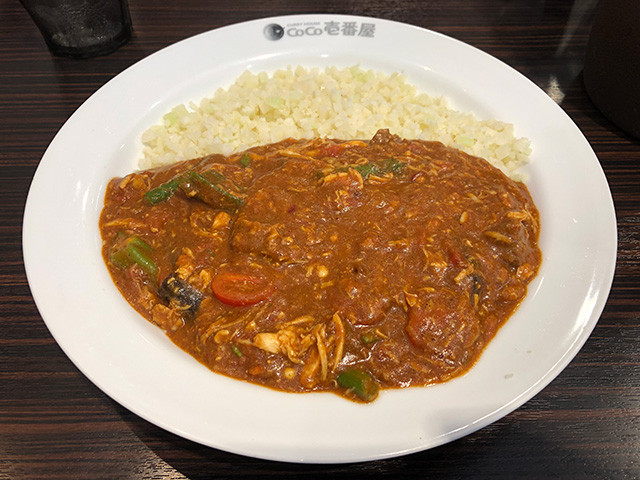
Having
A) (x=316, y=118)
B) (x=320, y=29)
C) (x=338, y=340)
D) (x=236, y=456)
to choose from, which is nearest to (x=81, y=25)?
(x=320, y=29)

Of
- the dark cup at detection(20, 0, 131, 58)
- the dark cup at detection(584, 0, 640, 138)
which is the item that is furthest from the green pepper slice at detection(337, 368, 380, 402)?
the dark cup at detection(20, 0, 131, 58)

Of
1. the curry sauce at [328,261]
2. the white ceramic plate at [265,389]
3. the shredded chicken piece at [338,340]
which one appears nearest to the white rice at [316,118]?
the white ceramic plate at [265,389]

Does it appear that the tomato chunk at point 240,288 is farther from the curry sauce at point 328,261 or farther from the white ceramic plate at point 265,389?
the white ceramic plate at point 265,389

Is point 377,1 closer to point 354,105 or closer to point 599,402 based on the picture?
point 354,105

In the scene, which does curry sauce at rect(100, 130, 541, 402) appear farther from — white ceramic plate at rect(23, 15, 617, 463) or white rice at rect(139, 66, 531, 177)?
white rice at rect(139, 66, 531, 177)

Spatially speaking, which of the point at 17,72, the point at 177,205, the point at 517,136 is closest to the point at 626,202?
the point at 517,136

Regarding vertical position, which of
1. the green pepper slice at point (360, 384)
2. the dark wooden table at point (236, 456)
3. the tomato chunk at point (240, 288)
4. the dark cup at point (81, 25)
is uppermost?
the dark cup at point (81, 25)

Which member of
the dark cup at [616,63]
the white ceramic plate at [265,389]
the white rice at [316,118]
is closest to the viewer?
the white ceramic plate at [265,389]
